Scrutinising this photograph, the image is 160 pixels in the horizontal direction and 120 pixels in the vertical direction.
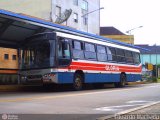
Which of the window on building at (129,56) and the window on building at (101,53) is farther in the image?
the window on building at (129,56)

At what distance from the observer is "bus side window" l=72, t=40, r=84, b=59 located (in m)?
23.1

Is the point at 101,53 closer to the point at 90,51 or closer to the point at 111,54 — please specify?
the point at 90,51

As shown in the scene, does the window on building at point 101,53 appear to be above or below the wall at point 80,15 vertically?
below

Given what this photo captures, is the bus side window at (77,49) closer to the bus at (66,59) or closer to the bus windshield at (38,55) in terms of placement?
the bus at (66,59)

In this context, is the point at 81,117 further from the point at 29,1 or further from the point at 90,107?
the point at 29,1

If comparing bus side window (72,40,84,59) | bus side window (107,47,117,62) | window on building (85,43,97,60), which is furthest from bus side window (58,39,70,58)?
bus side window (107,47,117,62)

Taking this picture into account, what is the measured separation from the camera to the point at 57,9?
5659 cm

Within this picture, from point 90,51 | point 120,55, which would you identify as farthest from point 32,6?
point 90,51

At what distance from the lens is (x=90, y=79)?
2483 cm

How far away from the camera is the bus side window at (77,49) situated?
2306 centimetres

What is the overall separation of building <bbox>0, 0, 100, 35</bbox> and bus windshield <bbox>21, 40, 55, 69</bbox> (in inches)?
1218

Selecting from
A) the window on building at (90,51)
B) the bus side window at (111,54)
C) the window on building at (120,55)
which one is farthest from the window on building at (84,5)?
the window on building at (90,51)

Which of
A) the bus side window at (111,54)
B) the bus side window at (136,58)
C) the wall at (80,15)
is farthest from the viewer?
the wall at (80,15)

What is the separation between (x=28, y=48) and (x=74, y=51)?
2.52m
